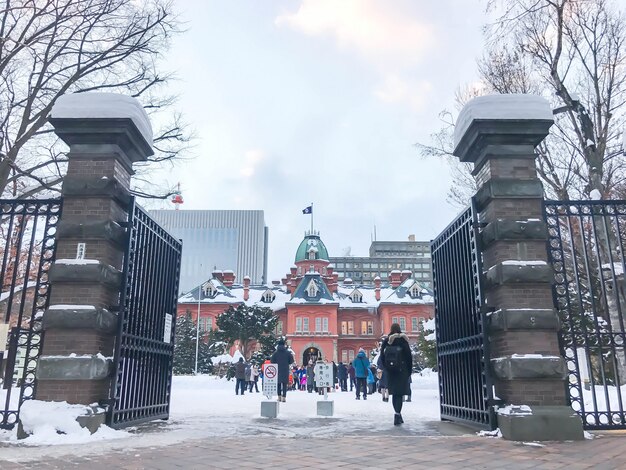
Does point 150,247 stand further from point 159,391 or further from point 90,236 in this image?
point 159,391

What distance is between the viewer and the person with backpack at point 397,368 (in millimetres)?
8523

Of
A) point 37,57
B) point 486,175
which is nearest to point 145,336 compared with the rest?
point 486,175

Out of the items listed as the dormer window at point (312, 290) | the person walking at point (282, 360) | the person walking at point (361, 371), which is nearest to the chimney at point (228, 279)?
the dormer window at point (312, 290)

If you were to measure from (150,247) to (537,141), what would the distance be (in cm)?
669

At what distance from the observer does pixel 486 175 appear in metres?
8.04

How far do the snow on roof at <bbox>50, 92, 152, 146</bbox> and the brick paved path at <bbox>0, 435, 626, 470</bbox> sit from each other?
15.4 ft

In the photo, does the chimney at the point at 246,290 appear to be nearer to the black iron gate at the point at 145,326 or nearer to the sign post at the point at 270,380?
the sign post at the point at 270,380

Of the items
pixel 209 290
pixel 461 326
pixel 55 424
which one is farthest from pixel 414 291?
pixel 55 424

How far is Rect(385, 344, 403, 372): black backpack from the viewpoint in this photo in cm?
865

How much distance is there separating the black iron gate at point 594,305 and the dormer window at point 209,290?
4608 cm

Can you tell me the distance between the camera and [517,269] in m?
7.27

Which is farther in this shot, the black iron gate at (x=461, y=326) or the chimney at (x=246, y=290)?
the chimney at (x=246, y=290)

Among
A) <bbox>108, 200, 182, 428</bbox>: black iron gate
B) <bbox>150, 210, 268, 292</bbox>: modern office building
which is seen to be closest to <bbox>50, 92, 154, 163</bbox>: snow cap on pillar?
<bbox>108, 200, 182, 428</bbox>: black iron gate

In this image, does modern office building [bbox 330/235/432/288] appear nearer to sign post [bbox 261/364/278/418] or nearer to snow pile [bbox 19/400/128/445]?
sign post [bbox 261/364/278/418]
